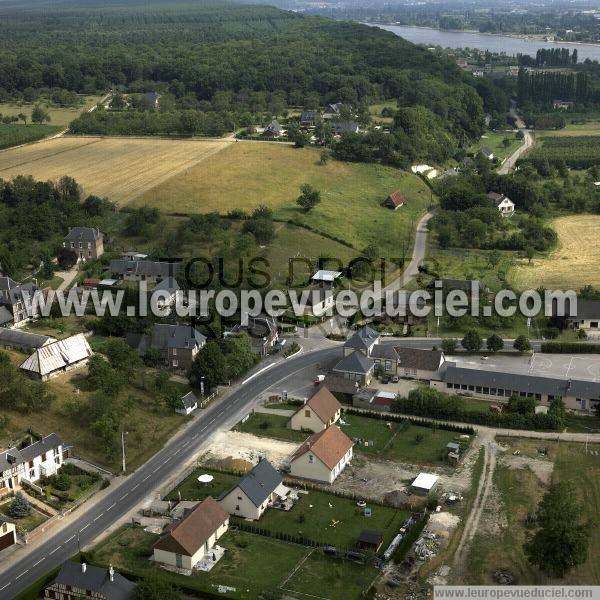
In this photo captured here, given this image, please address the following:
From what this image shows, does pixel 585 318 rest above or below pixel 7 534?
above

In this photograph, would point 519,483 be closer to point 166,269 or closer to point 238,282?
point 238,282

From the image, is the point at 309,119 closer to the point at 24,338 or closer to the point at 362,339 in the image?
the point at 362,339

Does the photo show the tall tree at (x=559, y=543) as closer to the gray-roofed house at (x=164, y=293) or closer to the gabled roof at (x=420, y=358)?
the gabled roof at (x=420, y=358)

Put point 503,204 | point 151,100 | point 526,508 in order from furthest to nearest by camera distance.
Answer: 1. point 151,100
2. point 503,204
3. point 526,508

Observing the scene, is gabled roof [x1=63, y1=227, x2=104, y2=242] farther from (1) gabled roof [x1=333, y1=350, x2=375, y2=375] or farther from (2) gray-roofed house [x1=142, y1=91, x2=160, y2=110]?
(2) gray-roofed house [x1=142, y1=91, x2=160, y2=110]

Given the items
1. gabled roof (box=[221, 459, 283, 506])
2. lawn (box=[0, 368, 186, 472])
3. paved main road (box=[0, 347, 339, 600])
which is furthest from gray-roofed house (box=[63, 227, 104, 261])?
gabled roof (box=[221, 459, 283, 506])

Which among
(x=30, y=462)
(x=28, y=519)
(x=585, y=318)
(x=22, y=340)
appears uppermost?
(x=22, y=340)

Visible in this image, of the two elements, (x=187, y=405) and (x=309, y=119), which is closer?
(x=187, y=405)

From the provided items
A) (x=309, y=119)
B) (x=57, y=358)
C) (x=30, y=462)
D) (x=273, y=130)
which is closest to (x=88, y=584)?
(x=30, y=462)
